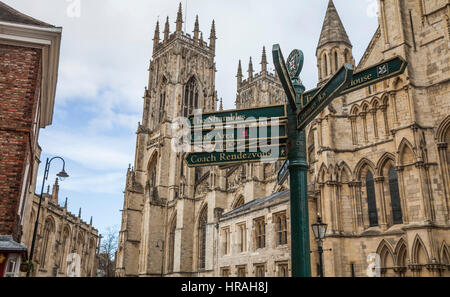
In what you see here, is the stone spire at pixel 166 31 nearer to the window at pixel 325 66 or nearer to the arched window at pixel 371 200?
the window at pixel 325 66

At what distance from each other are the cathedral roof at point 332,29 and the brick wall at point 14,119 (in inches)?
580

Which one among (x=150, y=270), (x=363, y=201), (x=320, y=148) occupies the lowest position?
(x=150, y=270)

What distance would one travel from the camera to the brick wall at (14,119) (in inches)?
367

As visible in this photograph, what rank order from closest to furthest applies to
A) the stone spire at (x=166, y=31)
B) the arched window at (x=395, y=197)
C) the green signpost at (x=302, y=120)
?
the green signpost at (x=302, y=120) < the arched window at (x=395, y=197) < the stone spire at (x=166, y=31)

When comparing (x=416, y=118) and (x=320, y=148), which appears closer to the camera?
(x=416, y=118)

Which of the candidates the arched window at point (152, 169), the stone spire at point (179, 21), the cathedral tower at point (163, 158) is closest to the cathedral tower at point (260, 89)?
the cathedral tower at point (163, 158)

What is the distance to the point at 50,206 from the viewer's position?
4053cm

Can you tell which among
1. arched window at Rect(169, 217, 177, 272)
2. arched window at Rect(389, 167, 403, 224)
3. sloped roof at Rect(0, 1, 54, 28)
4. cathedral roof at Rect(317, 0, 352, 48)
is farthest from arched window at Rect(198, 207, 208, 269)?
sloped roof at Rect(0, 1, 54, 28)

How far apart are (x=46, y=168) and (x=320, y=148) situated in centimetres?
1289

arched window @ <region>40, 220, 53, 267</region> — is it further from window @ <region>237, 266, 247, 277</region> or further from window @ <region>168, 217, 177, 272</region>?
window @ <region>237, 266, 247, 277</region>

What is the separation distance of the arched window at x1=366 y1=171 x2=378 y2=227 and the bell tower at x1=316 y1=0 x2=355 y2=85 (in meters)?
5.74
